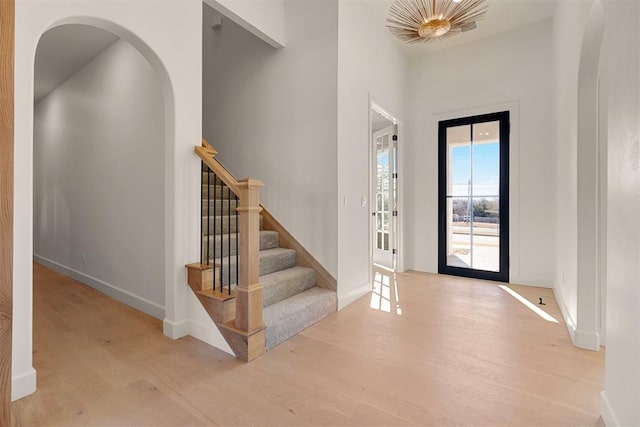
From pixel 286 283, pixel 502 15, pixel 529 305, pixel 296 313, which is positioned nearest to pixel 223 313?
pixel 296 313

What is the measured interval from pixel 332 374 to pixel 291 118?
261cm

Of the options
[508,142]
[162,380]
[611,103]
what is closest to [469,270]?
[508,142]

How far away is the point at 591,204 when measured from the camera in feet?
7.55

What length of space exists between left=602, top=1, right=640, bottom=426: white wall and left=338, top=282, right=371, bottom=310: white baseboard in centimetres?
206

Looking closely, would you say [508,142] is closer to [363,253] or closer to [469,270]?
[469,270]

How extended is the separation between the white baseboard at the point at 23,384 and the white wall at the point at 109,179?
1.15 meters

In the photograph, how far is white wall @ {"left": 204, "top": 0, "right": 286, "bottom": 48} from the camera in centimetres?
303

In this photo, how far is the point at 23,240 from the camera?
177cm

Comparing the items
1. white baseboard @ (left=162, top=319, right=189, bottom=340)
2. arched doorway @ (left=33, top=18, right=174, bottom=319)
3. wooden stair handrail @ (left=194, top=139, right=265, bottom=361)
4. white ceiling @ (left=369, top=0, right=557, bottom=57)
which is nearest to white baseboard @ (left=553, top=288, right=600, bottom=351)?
wooden stair handrail @ (left=194, top=139, right=265, bottom=361)

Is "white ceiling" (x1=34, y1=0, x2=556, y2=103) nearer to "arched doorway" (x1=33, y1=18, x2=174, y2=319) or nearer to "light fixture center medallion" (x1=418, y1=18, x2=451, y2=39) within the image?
"arched doorway" (x1=33, y1=18, x2=174, y2=319)

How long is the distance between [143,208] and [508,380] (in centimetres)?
328

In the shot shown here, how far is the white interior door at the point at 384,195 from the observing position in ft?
16.4

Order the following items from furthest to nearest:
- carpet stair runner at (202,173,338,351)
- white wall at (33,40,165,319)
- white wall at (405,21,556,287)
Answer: white wall at (405,21,556,287) → white wall at (33,40,165,319) → carpet stair runner at (202,173,338,351)

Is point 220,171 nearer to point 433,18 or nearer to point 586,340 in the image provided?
point 433,18
